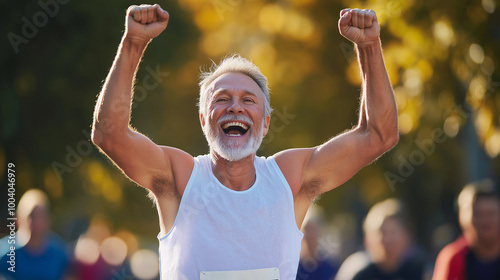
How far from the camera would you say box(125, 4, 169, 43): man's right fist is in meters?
3.64

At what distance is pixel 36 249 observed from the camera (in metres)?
6.82

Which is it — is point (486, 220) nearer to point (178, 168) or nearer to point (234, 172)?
point (234, 172)

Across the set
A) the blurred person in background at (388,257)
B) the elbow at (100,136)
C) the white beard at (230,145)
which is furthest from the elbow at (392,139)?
the blurred person in background at (388,257)

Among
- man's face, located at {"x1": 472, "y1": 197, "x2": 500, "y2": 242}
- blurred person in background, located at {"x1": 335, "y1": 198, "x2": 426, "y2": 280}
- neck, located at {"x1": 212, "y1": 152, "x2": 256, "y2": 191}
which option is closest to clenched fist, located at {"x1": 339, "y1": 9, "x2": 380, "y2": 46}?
neck, located at {"x1": 212, "y1": 152, "x2": 256, "y2": 191}

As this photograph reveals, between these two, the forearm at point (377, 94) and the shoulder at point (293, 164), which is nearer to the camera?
the forearm at point (377, 94)

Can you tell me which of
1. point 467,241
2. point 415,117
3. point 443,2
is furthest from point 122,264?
point 467,241

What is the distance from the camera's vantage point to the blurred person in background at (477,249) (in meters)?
→ 5.29

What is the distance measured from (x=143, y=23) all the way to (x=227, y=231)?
1019 mm

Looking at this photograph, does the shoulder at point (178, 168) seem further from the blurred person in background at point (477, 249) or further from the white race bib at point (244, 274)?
the blurred person in background at point (477, 249)

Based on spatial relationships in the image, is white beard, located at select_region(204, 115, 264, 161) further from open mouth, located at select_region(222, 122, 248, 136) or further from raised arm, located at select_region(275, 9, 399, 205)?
raised arm, located at select_region(275, 9, 399, 205)

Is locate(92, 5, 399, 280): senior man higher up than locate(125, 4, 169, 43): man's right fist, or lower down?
lower down

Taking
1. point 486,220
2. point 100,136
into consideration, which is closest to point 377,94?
point 100,136

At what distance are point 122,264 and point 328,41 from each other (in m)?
4.25

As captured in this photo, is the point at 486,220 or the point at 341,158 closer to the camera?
the point at 341,158
